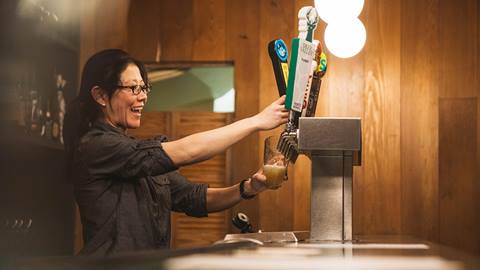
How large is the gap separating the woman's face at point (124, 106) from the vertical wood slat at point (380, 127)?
1877mm

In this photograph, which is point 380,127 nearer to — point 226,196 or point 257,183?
point 226,196

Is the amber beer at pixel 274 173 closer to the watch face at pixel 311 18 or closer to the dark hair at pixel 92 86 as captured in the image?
the watch face at pixel 311 18

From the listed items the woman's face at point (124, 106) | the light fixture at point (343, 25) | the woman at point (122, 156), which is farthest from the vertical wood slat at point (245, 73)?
the woman's face at point (124, 106)

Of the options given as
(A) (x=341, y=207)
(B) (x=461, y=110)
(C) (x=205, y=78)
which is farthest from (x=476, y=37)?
(A) (x=341, y=207)

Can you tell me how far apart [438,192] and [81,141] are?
239cm

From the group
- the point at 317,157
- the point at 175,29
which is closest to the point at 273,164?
the point at 317,157

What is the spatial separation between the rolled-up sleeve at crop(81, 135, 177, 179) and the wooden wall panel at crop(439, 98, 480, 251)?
2.26m

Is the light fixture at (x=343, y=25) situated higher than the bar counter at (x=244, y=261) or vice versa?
the light fixture at (x=343, y=25)

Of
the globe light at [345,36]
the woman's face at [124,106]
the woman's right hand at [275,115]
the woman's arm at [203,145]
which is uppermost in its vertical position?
the globe light at [345,36]

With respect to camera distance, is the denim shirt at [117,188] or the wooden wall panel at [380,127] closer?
the denim shirt at [117,188]

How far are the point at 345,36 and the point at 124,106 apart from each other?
1457 mm

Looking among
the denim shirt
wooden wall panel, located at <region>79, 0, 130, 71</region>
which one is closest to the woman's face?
the denim shirt

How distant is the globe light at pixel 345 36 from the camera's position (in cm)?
353

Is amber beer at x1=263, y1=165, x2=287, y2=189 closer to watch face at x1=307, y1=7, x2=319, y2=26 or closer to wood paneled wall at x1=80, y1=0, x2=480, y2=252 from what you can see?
watch face at x1=307, y1=7, x2=319, y2=26
